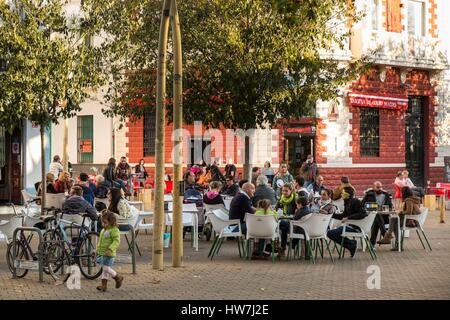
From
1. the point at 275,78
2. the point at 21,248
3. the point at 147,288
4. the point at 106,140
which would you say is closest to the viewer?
the point at 147,288

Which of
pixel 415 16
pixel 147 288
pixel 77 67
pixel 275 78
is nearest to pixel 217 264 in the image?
pixel 147 288

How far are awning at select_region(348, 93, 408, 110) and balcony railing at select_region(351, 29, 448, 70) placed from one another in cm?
143

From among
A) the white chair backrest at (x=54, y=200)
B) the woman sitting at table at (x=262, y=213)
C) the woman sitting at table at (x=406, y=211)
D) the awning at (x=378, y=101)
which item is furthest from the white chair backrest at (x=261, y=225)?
the awning at (x=378, y=101)

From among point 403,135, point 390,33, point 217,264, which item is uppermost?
point 390,33

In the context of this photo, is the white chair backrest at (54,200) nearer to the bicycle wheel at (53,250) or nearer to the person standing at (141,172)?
the bicycle wheel at (53,250)

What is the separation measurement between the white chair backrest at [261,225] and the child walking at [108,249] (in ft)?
12.0

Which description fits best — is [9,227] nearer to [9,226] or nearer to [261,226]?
[9,226]

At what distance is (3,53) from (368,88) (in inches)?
819

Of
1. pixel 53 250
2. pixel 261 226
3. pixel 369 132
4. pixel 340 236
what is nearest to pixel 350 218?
pixel 340 236

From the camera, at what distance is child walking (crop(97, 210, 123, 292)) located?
1266 cm

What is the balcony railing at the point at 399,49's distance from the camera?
37.4 m

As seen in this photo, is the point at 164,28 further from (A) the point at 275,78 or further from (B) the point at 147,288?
(A) the point at 275,78

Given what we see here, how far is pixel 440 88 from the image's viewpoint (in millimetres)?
41531

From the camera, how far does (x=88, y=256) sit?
13.7 metres
